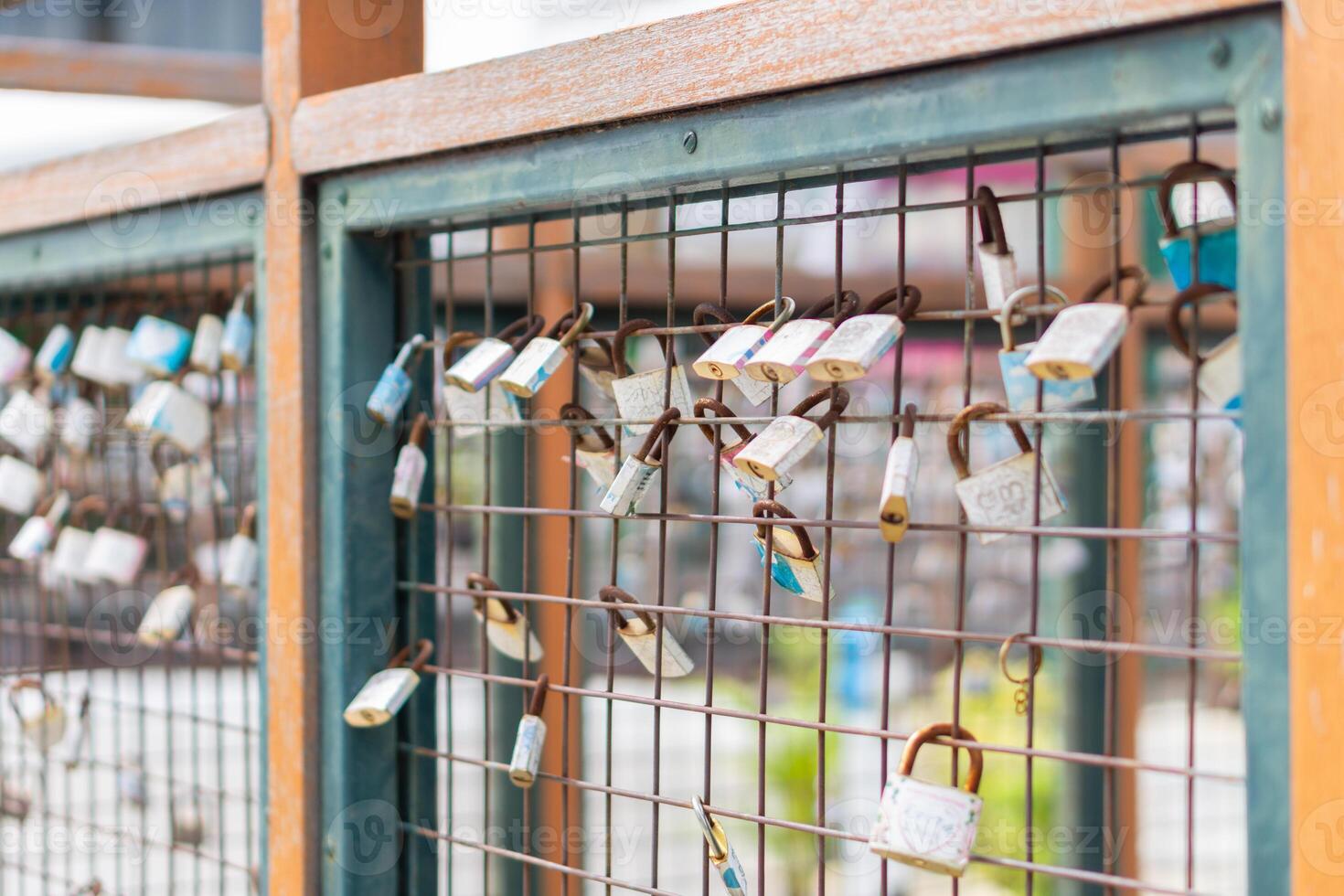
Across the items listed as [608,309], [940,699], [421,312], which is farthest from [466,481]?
[421,312]

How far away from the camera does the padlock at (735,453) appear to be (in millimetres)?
872

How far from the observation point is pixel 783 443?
812 mm

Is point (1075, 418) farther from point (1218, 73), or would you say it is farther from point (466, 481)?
point (466, 481)

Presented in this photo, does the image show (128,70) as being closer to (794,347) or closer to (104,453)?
(104,453)

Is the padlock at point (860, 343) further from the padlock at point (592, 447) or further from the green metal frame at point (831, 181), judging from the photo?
the padlock at point (592, 447)

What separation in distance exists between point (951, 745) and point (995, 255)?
30cm

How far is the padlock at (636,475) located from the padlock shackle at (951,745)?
0.26 meters

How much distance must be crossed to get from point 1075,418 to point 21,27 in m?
1.82

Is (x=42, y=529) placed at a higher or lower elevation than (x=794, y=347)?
lower

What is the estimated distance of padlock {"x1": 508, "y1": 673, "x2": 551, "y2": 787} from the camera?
98 centimetres

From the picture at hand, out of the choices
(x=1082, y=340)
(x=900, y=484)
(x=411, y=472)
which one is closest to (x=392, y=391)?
(x=411, y=472)

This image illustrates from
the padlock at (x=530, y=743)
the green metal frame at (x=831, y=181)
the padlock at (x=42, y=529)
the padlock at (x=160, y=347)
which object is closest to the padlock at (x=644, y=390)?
the green metal frame at (x=831, y=181)

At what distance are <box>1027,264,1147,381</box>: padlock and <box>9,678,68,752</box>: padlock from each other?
135 cm

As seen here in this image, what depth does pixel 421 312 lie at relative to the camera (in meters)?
1.18
